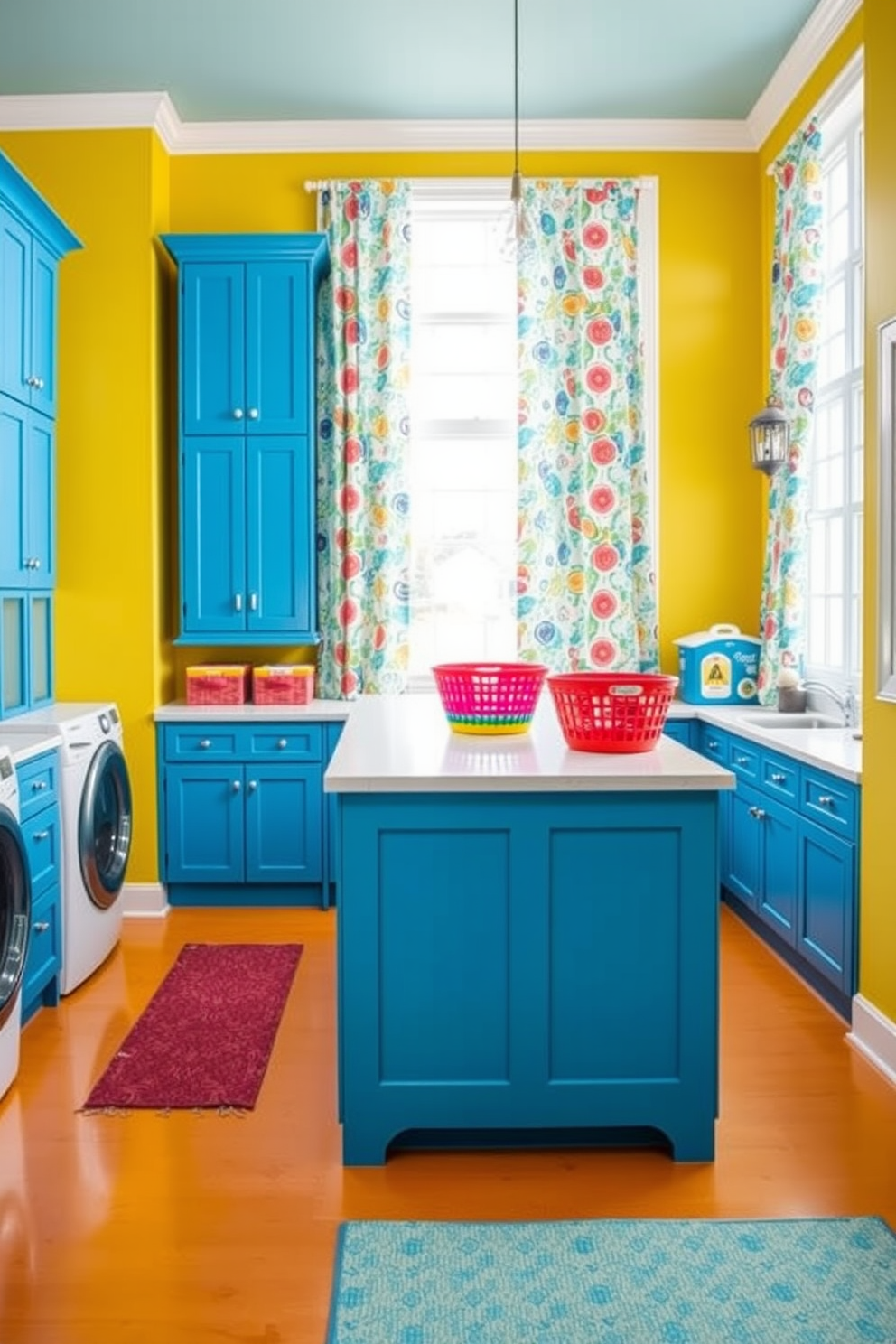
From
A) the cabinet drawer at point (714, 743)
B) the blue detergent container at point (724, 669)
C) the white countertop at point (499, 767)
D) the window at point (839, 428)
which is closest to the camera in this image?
the white countertop at point (499, 767)

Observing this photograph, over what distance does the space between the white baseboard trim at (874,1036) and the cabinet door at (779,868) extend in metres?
0.47

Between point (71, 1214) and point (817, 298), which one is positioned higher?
point (817, 298)

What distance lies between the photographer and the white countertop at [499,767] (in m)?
2.14

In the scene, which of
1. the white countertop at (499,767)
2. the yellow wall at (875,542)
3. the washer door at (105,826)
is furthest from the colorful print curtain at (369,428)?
the yellow wall at (875,542)

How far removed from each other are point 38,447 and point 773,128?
3.44 m

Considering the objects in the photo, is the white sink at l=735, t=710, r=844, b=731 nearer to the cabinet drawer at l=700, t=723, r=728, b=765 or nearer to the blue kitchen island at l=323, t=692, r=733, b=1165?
the cabinet drawer at l=700, t=723, r=728, b=765

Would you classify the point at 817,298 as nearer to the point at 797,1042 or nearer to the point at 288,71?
the point at 288,71

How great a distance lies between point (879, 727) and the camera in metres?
2.75

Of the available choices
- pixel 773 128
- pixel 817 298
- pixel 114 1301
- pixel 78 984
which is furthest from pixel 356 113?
pixel 114 1301

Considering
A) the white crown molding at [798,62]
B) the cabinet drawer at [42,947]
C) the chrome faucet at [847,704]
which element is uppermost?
the white crown molding at [798,62]

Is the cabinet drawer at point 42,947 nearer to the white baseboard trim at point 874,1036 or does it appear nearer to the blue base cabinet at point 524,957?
the blue base cabinet at point 524,957

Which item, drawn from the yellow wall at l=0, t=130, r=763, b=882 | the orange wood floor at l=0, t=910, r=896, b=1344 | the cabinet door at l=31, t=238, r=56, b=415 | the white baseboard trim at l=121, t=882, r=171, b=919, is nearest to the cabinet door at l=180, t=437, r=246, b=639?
the yellow wall at l=0, t=130, r=763, b=882

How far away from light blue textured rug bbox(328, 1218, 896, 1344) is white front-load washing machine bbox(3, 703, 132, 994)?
5.63 feet

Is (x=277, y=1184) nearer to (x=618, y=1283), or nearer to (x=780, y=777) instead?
(x=618, y=1283)
